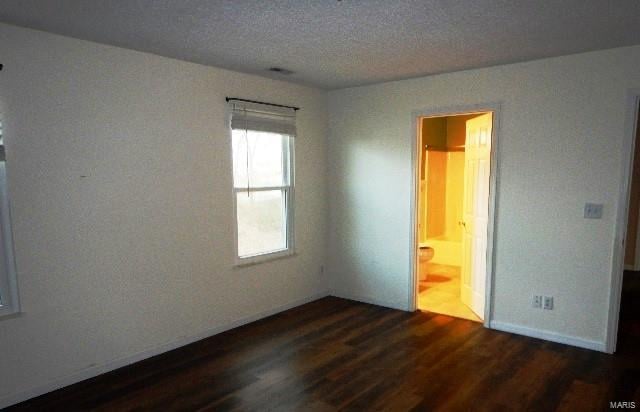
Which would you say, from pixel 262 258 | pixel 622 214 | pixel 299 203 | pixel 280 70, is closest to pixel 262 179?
pixel 299 203

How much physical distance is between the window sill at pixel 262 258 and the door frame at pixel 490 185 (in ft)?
4.42

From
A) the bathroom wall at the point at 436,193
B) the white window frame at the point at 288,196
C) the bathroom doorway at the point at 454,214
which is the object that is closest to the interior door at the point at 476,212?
the bathroom doorway at the point at 454,214

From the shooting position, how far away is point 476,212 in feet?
14.2

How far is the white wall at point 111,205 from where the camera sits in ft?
8.85

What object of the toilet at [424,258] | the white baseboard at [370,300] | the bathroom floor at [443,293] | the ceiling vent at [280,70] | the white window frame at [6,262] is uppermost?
the ceiling vent at [280,70]

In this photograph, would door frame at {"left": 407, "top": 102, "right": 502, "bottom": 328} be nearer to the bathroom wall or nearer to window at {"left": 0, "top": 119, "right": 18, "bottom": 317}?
the bathroom wall

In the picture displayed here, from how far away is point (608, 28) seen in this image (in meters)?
2.71

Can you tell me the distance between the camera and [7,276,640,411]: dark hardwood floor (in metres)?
2.71

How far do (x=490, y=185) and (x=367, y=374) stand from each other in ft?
6.87

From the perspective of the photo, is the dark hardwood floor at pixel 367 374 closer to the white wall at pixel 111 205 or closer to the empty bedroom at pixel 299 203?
the empty bedroom at pixel 299 203

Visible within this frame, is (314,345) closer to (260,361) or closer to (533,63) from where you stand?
(260,361)

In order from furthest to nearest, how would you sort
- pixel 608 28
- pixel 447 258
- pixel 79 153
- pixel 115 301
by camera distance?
pixel 447 258
pixel 115 301
pixel 79 153
pixel 608 28

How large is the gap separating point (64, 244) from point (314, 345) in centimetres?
214

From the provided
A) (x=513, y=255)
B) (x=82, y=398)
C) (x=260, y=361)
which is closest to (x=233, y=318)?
(x=260, y=361)
